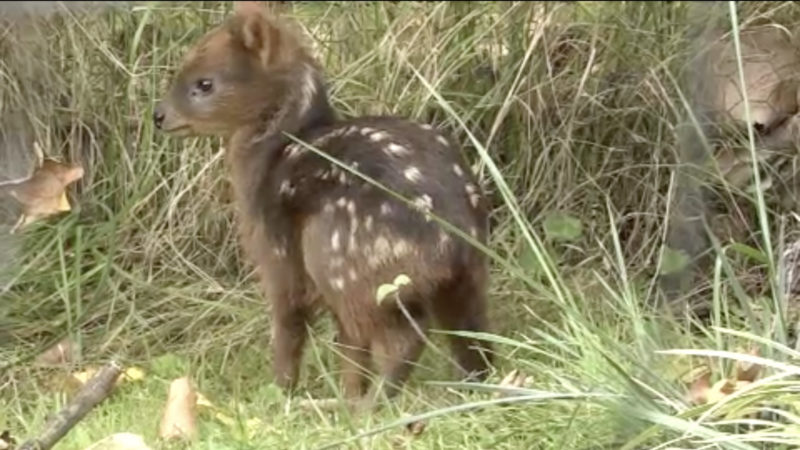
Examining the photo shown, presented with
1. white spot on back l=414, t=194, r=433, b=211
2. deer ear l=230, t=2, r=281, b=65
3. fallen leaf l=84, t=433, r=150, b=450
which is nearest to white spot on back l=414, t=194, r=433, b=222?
white spot on back l=414, t=194, r=433, b=211

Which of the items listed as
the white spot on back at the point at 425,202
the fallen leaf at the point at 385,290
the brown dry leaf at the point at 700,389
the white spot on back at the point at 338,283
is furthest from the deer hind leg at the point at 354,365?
the brown dry leaf at the point at 700,389

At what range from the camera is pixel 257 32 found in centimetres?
429

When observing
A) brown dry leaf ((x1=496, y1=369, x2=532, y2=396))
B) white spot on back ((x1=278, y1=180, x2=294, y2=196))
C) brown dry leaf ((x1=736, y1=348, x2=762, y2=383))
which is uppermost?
white spot on back ((x1=278, y1=180, x2=294, y2=196))

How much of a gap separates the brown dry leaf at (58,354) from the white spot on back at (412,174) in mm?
1013

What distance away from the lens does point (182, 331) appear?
4602 mm

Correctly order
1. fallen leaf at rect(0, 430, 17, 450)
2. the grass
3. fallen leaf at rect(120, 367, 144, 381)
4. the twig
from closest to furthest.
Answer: the twig
fallen leaf at rect(0, 430, 17, 450)
fallen leaf at rect(120, 367, 144, 381)
the grass

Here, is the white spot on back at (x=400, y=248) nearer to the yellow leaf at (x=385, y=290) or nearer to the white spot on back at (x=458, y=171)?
the yellow leaf at (x=385, y=290)

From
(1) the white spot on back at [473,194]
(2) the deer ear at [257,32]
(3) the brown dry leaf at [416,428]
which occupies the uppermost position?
(2) the deer ear at [257,32]

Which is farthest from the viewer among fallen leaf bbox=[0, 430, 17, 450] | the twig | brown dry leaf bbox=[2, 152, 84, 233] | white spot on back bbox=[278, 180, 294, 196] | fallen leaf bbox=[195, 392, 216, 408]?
brown dry leaf bbox=[2, 152, 84, 233]

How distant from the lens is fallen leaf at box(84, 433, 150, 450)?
3.66m

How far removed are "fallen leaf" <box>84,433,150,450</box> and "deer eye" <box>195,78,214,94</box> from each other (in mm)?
980

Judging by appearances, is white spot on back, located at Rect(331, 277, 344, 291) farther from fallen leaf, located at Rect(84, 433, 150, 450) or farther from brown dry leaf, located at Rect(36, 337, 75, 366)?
brown dry leaf, located at Rect(36, 337, 75, 366)

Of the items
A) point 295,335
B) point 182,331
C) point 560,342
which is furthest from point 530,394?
point 182,331

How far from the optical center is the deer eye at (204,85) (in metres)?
4.34
